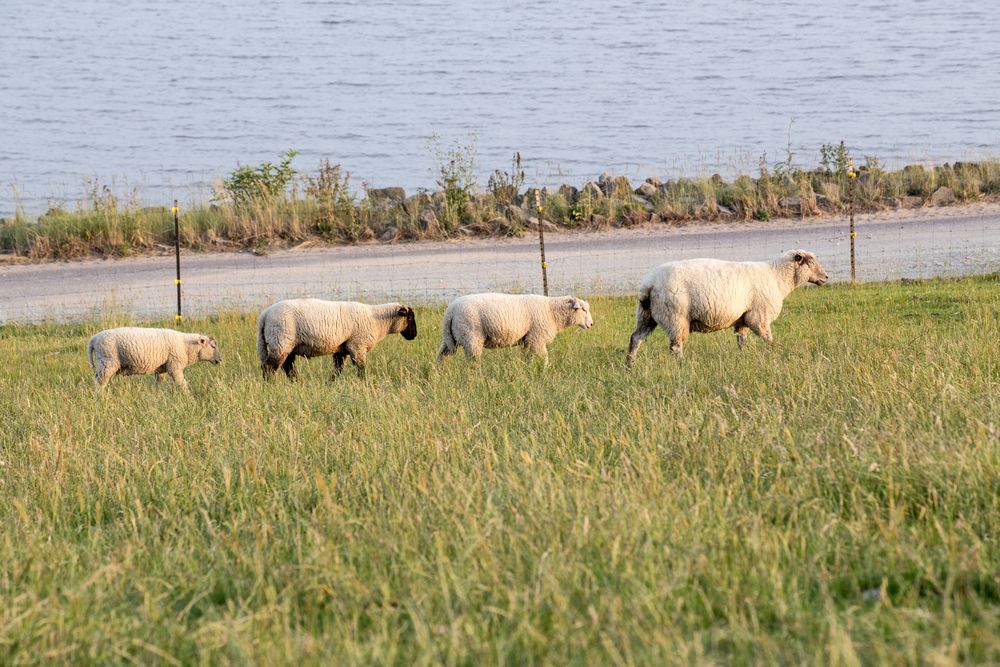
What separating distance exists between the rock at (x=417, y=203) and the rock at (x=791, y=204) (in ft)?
25.7

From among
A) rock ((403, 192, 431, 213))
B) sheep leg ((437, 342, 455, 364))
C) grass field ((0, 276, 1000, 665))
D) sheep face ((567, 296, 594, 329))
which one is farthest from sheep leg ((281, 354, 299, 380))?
rock ((403, 192, 431, 213))

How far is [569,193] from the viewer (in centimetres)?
2884

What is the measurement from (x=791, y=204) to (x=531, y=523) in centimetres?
2332

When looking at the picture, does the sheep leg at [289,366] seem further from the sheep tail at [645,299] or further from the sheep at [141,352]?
the sheep tail at [645,299]

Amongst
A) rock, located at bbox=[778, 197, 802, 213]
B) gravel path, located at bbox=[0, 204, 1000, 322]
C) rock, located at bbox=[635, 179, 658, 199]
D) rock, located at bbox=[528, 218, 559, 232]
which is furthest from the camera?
rock, located at bbox=[635, 179, 658, 199]

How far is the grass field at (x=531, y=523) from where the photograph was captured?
13.8 ft

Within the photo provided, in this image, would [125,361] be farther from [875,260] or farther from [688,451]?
[875,260]

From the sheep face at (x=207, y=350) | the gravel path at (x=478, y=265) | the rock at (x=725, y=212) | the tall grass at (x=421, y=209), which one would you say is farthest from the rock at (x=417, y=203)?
the sheep face at (x=207, y=350)

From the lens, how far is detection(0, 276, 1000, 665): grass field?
13.8 ft

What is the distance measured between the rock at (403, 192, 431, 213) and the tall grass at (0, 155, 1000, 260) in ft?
0.12

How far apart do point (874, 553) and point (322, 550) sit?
2.18m

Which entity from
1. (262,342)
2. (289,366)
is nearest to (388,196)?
(289,366)

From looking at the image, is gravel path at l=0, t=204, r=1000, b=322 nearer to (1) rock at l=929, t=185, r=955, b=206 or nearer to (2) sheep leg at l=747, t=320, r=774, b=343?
(1) rock at l=929, t=185, r=955, b=206

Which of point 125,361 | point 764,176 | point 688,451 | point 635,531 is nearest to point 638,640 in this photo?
point 635,531
